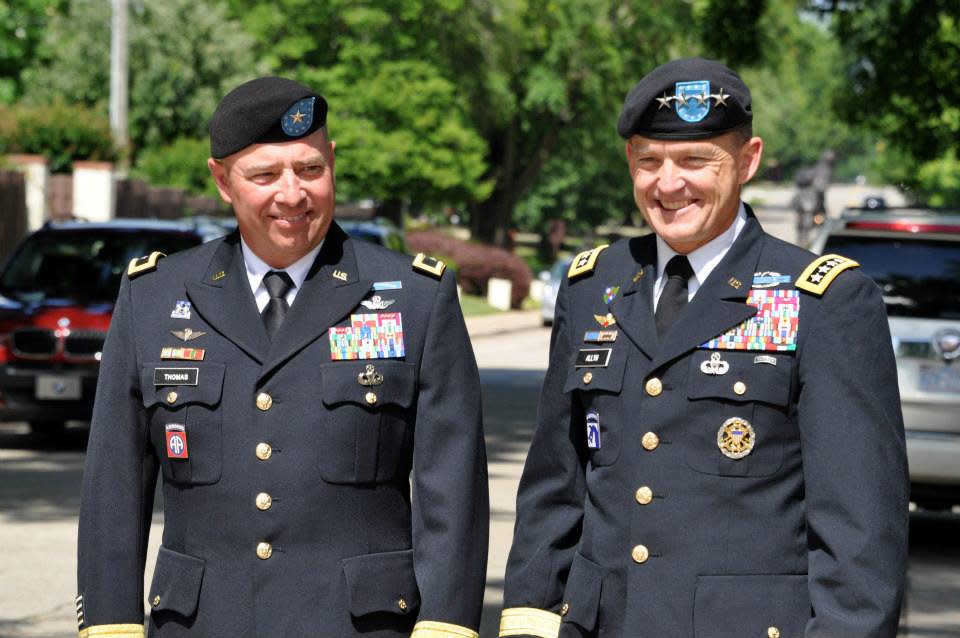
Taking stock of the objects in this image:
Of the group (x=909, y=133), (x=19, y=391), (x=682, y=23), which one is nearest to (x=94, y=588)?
(x=19, y=391)

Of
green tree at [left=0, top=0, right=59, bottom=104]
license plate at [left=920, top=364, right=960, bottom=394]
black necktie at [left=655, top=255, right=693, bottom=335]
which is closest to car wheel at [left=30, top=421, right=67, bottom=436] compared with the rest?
license plate at [left=920, top=364, right=960, bottom=394]

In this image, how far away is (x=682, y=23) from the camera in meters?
49.9

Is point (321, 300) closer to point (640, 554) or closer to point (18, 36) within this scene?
point (640, 554)

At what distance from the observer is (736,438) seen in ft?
12.2

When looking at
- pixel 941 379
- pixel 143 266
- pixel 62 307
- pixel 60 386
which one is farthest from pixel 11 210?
pixel 143 266

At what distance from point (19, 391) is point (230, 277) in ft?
34.8

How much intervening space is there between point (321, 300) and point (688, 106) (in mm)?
947

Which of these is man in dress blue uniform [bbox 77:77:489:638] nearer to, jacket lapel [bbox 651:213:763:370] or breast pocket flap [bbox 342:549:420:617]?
breast pocket flap [bbox 342:549:420:617]

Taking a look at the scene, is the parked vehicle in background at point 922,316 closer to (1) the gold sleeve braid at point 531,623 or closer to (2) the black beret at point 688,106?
(2) the black beret at point 688,106

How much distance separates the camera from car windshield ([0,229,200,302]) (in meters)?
14.7

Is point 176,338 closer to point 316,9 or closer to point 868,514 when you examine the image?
point 868,514

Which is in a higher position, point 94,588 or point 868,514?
point 868,514

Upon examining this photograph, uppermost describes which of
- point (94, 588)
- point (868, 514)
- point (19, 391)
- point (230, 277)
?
point (230, 277)

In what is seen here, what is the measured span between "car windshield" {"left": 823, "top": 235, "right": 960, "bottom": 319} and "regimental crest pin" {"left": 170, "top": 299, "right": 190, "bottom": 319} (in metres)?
6.31
